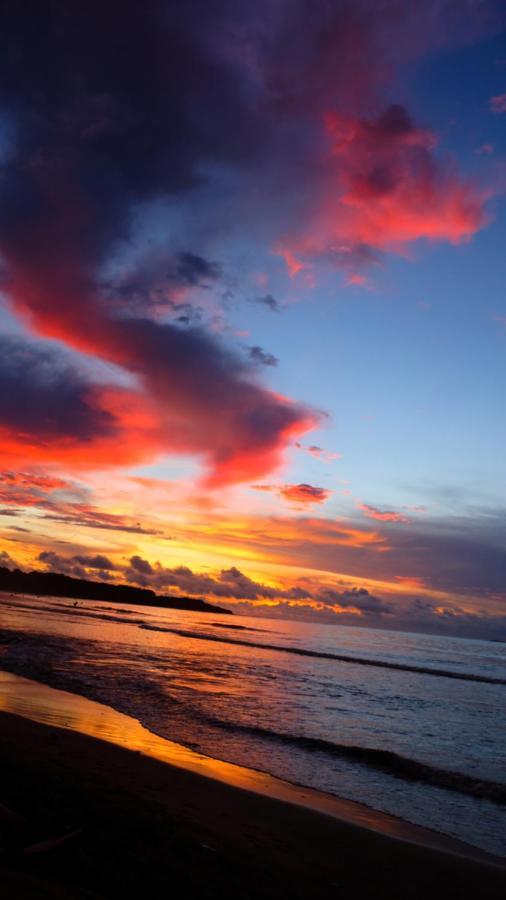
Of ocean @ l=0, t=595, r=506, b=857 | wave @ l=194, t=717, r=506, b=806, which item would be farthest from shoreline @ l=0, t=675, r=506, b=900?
wave @ l=194, t=717, r=506, b=806

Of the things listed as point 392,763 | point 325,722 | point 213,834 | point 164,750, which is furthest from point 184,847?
point 325,722

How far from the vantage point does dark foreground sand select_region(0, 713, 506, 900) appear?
5309mm

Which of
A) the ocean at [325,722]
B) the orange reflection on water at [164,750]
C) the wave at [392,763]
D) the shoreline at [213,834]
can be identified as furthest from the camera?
the wave at [392,763]

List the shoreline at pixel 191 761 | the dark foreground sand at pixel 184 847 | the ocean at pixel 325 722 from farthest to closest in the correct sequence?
1. the ocean at pixel 325 722
2. the shoreline at pixel 191 761
3. the dark foreground sand at pixel 184 847

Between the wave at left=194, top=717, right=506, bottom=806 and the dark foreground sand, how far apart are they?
5019 mm

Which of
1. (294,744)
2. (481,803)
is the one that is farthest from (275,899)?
(294,744)

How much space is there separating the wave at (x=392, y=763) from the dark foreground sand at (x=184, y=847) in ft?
16.5

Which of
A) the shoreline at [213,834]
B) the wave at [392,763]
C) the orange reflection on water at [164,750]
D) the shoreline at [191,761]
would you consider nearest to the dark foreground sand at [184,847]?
the shoreline at [213,834]

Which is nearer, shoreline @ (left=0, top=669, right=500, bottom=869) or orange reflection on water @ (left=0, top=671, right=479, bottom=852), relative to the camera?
shoreline @ (left=0, top=669, right=500, bottom=869)

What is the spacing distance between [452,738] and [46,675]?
1501cm

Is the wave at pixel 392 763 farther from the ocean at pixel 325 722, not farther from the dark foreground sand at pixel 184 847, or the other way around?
the dark foreground sand at pixel 184 847

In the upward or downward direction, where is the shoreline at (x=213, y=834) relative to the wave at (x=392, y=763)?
upward

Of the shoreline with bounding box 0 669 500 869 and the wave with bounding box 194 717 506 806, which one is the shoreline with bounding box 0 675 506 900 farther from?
the wave with bounding box 194 717 506 806

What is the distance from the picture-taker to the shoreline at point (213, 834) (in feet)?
19.0
